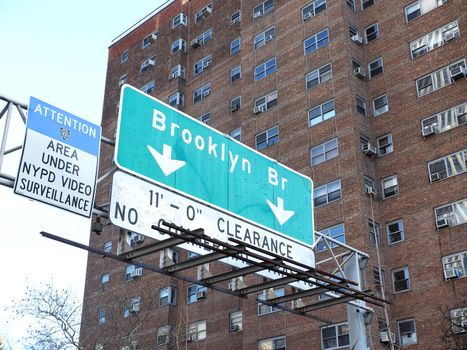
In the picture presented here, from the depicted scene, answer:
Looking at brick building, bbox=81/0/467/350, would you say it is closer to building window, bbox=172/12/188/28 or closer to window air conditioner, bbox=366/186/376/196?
window air conditioner, bbox=366/186/376/196

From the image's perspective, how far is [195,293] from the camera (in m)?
46.2

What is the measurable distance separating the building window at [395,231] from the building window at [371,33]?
11.8 m

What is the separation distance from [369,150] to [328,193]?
3222mm

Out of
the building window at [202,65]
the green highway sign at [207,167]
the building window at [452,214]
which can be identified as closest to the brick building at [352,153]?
the building window at [452,214]

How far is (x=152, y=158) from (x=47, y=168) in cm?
177

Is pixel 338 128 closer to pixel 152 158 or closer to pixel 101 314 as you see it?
pixel 101 314

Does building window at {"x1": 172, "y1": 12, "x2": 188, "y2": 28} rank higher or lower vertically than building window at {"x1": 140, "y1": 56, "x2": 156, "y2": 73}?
higher

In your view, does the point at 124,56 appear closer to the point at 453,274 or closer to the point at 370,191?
the point at 370,191

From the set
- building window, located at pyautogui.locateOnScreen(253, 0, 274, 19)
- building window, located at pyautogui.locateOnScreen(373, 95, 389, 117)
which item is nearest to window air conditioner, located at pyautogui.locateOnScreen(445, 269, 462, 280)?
building window, located at pyautogui.locateOnScreen(373, 95, 389, 117)

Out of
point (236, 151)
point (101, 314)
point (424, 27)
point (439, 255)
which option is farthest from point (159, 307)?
point (236, 151)

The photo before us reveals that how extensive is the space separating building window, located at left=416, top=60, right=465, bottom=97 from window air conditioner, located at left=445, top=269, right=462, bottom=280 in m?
10.0

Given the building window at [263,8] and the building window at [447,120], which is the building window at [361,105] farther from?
the building window at [263,8]

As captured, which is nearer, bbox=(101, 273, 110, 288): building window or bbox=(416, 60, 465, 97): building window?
bbox=(416, 60, 465, 97): building window

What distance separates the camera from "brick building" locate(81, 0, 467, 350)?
3541 cm
